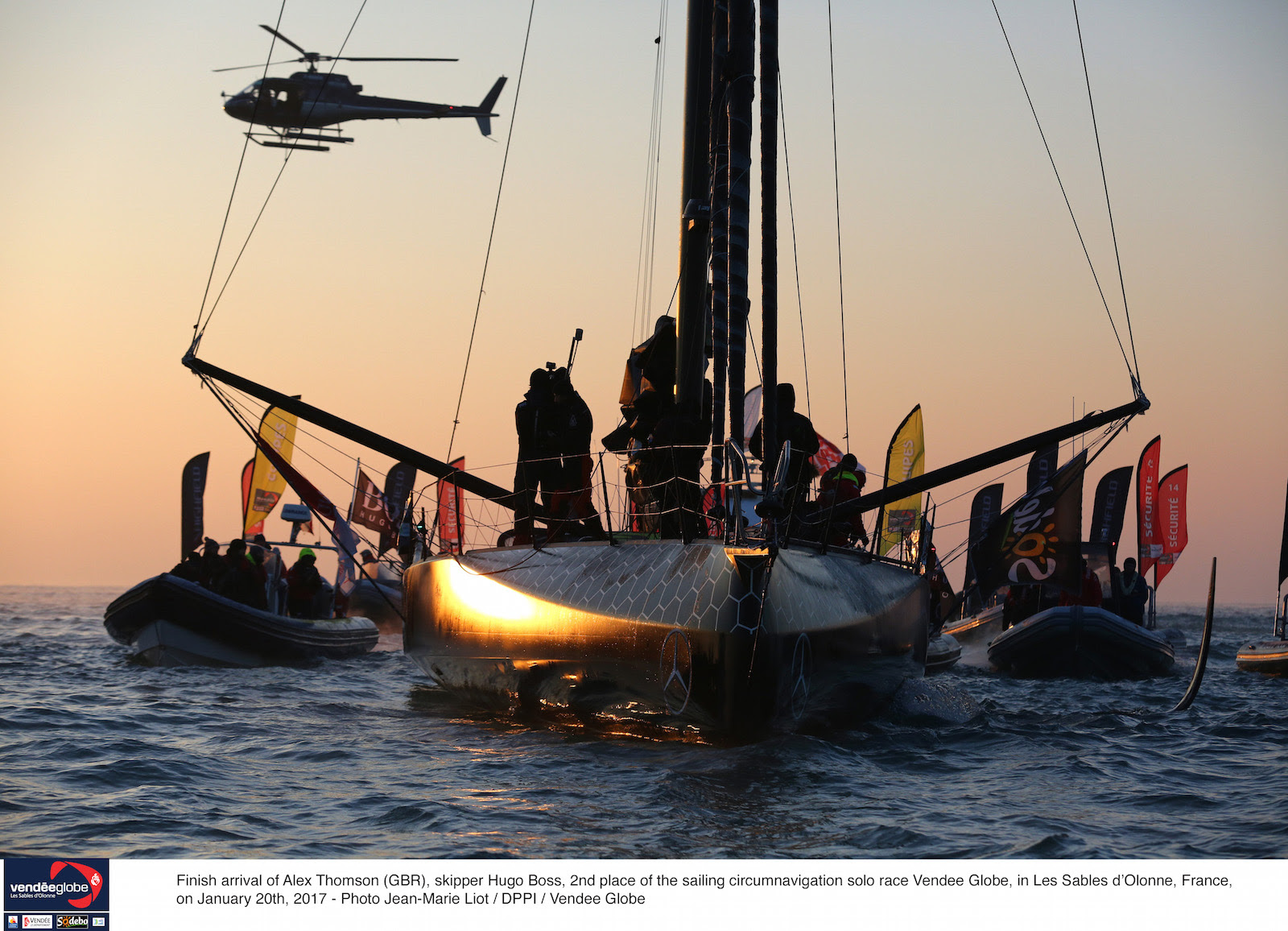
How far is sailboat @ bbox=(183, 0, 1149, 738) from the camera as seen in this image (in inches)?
321

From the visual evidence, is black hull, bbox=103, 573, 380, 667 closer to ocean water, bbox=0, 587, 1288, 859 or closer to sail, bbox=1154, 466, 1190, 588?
ocean water, bbox=0, 587, 1288, 859

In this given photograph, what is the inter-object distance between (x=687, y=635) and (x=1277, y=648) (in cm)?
1412

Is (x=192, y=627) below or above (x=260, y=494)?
below

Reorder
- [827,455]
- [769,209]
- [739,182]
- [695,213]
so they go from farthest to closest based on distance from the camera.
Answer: [827,455] < [695,213] < [739,182] < [769,209]

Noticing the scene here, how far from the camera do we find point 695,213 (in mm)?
13531

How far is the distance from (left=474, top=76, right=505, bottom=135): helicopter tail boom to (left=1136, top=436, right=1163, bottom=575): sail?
36.3 metres

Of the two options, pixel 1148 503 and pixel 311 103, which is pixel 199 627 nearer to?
Answer: pixel 1148 503

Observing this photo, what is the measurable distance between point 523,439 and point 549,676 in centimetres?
323

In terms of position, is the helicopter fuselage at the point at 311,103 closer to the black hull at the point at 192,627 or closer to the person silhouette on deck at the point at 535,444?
the black hull at the point at 192,627

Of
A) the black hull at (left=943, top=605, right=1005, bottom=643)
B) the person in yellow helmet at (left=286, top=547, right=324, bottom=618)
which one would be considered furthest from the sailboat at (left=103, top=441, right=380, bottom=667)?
the black hull at (left=943, top=605, right=1005, bottom=643)

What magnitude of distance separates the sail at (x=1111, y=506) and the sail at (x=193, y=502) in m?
22.4
